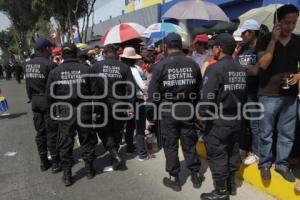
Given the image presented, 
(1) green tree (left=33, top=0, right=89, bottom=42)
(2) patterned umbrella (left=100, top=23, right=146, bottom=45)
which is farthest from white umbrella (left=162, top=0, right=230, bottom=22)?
(1) green tree (left=33, top=0, right=89, bottom=42)

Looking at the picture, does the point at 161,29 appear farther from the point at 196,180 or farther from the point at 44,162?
the point at 196,180

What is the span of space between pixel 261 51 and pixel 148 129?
11.3 feet

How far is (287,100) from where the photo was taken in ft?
16.2

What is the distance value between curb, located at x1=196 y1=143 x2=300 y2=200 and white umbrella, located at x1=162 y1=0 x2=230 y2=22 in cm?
350

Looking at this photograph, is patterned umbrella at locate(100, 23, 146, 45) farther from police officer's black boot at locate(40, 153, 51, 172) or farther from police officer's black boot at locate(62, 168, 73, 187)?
police officer's black boot at locate(62, 168, 73, 187)

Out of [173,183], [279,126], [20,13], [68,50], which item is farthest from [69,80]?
[20,13]

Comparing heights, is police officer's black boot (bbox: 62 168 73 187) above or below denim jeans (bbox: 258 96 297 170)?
below

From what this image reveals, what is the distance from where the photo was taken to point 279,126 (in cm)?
506

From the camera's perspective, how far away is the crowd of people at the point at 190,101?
4.80 m

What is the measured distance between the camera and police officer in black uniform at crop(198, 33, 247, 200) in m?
4.73

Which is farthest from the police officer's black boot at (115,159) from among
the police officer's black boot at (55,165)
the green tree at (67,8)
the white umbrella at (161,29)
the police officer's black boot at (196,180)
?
the green tree at (67,8)

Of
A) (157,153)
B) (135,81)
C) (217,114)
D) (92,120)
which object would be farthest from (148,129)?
(217,114)

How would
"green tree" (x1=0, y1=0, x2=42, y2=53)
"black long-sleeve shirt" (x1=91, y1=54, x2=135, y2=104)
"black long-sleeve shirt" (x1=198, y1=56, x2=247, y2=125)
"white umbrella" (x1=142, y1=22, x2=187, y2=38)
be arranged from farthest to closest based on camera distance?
1. "green tree" (x1=0, y1=0, x2=42, y2=53)
2. "white umbrella" (x1=142, y1=22, x2=187, y2=38)
3. "black long-sleeve shirt" (x1=91, y1=54, x2=135, y2=104)
4. "black long-sleeve shirt" (x1=198, y1=56, x2=247, y2=125)

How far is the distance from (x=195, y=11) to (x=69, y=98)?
11.7 ft
